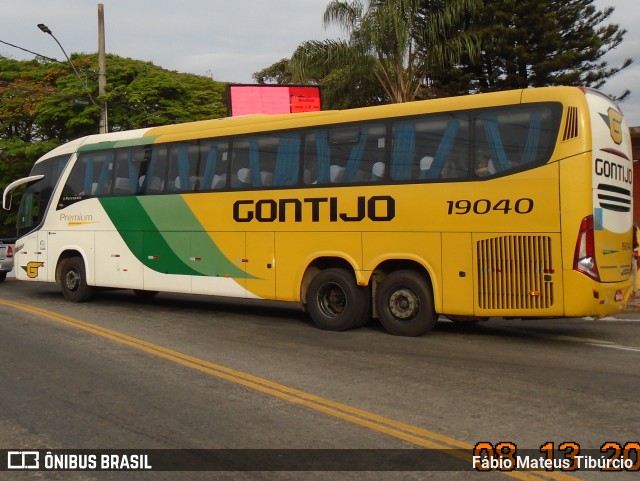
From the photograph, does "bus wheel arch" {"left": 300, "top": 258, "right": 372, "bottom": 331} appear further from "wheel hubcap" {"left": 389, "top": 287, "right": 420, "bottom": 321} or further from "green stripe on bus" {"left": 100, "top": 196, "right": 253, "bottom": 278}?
"green stripe on bus" {"left": 100, "top": 196, "right": 253, "bottom": 278}

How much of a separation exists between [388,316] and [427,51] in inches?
669

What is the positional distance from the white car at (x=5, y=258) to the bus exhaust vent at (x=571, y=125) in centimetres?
1765

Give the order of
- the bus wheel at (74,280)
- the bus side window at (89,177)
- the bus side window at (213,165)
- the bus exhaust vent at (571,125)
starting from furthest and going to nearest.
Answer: the bus wheel at (74,280) < the bus side window at (89,177) < the bus side window at (213,165) < the bus exhaust vent at (571,125)

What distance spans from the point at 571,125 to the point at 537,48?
22576mm

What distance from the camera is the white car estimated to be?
833 inches

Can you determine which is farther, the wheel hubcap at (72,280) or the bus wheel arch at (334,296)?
the wheel hubcap at (72,280)

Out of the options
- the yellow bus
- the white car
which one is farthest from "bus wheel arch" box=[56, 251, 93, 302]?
the white car

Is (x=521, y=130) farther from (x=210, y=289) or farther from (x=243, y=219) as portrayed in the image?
(x=210, y=289)

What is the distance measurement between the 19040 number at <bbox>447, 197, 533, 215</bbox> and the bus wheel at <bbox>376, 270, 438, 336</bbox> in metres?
1.17

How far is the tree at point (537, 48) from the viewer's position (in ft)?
94.5

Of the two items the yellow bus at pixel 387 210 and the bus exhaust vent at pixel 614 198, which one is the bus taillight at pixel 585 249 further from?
the bus exhaust vent at pixel 614 198

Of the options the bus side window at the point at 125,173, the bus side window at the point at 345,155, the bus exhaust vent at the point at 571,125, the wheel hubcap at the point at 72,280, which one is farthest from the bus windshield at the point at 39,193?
the bus exhaust vent at the point at 571,125

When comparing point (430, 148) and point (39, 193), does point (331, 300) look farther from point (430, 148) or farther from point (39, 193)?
point (39, 193)

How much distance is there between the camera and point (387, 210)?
10344mm
